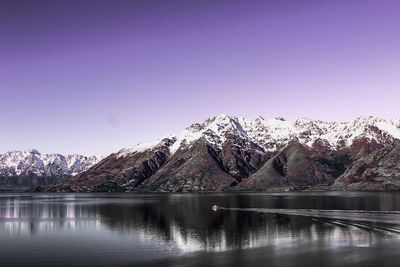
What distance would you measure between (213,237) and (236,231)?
14.6 meters

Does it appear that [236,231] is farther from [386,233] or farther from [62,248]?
[62,248]

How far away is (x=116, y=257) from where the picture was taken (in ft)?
308

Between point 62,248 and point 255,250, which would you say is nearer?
point 255,250

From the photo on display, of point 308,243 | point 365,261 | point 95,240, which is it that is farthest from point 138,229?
point 365,261

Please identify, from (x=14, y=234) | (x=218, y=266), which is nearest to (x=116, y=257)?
(x=218, y=266)

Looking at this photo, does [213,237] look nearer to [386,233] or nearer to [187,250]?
[187,250]

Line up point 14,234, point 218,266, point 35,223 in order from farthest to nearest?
point 35,223 → point 14,234 → point 218,266

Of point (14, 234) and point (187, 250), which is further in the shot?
point (14, 234)

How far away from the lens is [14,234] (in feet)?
438

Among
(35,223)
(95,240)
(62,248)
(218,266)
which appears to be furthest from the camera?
(35,223)

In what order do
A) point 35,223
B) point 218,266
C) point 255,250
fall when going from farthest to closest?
1. point 35,223
2. point 255,250
3. point 218,266

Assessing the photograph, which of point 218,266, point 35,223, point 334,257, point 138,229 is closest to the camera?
point 218,266

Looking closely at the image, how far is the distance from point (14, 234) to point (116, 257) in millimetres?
52887

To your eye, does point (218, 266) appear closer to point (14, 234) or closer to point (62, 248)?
point (62, 248)
